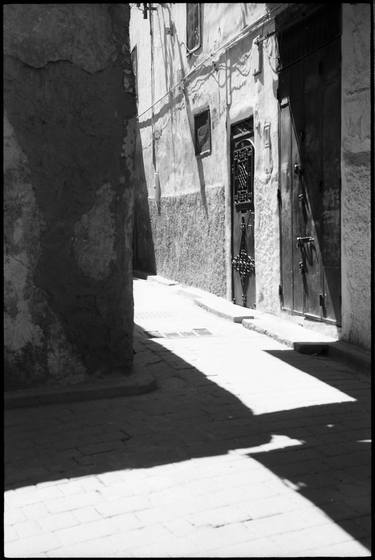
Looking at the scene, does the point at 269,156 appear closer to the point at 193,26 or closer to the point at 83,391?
the point at 193,26

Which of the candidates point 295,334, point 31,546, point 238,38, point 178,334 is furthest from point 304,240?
point 31,546

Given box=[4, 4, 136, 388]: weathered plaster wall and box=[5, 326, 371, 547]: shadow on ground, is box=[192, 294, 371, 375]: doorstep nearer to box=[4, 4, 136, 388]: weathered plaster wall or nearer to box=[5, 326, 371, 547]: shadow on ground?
box=[5, 326, 371, 547]: shadow on ground

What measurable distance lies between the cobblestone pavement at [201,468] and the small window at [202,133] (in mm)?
5520

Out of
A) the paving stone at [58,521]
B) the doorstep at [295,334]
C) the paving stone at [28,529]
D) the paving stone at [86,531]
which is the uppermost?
the doorstep at [295,334]

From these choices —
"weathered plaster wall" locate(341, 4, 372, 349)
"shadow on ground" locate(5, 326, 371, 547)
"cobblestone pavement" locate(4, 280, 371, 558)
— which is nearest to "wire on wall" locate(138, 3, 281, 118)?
"weathered plaster wall" locate(341, 4, 372, 349)

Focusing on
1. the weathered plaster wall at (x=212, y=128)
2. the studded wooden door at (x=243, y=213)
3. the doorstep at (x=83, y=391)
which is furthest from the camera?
the studded wooden door at (x=243, y=213)

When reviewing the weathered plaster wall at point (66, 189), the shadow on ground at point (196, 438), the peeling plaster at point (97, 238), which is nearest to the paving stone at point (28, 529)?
the shadow on ground at point (196, 438)

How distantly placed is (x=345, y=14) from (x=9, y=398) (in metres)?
4.38

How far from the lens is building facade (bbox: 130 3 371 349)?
251 inches

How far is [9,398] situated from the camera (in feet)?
15.6

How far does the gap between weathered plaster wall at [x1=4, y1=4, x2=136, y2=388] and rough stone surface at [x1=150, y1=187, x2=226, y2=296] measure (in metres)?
5.22

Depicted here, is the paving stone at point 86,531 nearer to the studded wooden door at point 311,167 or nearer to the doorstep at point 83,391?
the doorstep at point 83,391

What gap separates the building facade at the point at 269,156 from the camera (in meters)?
6.36

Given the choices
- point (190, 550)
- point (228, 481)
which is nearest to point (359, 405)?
point (228, 481)
